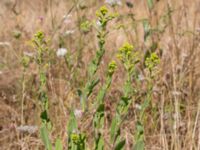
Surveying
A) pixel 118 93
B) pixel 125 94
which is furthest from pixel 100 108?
pixel 118 93

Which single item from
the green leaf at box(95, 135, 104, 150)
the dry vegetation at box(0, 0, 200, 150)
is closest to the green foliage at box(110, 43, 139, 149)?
the green leaf at box(95, 135, 104, 150)

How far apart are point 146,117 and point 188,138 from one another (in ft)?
0.74

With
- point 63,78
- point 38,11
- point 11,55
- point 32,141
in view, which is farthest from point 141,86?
point 38,11

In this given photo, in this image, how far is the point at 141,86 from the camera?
2012 millimetres

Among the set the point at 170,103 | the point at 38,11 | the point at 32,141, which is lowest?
the point at 32,141

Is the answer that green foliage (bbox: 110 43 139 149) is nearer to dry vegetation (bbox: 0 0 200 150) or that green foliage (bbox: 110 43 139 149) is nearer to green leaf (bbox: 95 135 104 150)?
green leaf (bbox: 95 135 104 150)

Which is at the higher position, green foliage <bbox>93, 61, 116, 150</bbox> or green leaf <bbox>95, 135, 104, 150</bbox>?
green foliage <bbox>93, 61, 116, 150</bbox>

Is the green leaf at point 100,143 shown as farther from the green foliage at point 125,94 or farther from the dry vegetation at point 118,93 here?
the dry vegetation at point 118,93

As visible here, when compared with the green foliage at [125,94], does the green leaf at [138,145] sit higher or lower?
lower

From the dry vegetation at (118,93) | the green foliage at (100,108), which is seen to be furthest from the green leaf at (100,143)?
the dry vegetation at (118,93)

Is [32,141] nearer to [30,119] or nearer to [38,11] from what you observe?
[30,119]

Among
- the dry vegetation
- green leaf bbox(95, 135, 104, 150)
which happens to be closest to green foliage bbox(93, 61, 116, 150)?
green leaf bbox(95, 135, 104, 150)

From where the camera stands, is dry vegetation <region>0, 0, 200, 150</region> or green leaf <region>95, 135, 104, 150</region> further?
dry vegetation <region>0, 0, 200, 150</region>

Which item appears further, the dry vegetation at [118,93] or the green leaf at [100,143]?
the dry vegetation at [118,93]
